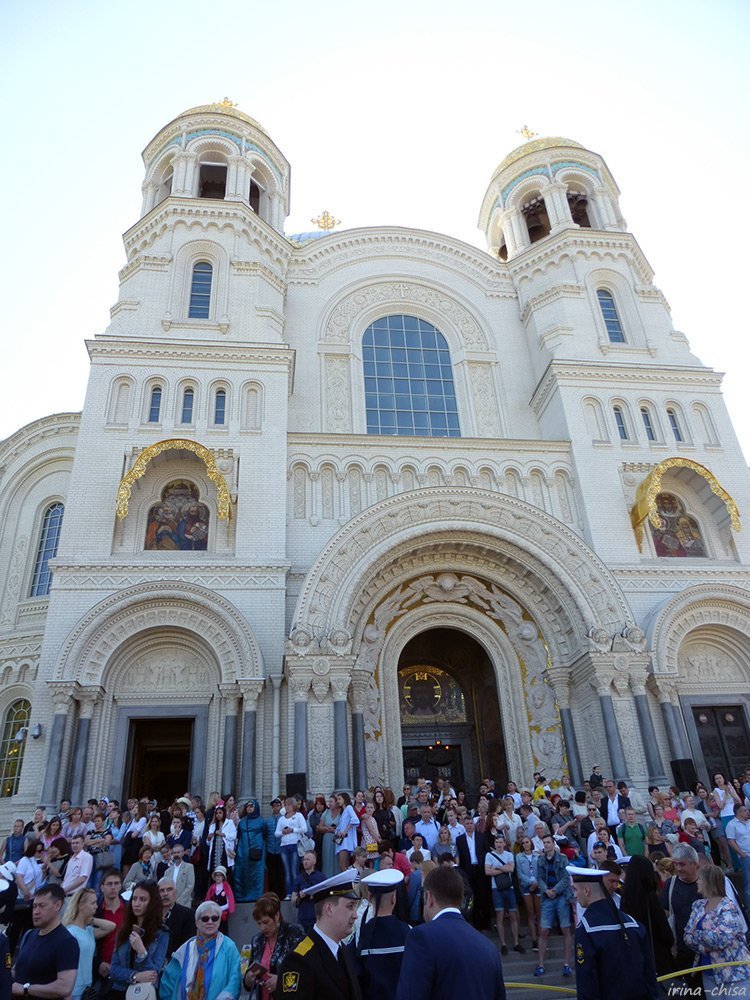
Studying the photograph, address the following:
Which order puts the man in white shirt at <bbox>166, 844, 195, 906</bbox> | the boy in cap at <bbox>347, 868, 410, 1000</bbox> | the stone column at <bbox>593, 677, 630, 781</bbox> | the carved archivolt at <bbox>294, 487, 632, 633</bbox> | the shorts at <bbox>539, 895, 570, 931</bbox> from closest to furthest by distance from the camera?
the boy in cap at <bbox>347, 868, 410, 1000</bbox> → the man in white shirt at <bbox>166, 844, 195, 906</bbox> → the shorts at <bbox>539, 895, 570, 931</bbox> → the stone column at <bbox>593, 677, 630, 781</bbox> → the carved archivolt at <bbox>294, 487, 632, 633</bbox>

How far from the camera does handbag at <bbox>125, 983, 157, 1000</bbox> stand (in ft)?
16.8

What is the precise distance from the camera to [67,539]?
17469 mm

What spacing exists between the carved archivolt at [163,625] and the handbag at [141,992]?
11.0 m

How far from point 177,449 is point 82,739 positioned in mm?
7409

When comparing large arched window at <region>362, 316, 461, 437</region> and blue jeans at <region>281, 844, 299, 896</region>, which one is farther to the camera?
large arched window at <region>362, 316, 461, 437</region>

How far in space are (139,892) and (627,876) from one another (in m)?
4.44

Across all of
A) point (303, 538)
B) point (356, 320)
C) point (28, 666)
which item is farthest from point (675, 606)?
point (28, 666)

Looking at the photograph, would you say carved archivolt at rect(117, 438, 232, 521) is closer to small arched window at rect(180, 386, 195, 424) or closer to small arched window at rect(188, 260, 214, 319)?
small arched window at rect(180, 386, 195, 424)

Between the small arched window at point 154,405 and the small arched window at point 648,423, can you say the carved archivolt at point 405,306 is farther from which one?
the small arched window at point 154,405

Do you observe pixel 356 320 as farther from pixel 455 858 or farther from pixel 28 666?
pixel 455 858

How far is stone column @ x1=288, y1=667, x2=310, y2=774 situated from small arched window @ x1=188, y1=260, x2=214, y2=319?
12.4 m

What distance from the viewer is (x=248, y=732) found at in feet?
51.5

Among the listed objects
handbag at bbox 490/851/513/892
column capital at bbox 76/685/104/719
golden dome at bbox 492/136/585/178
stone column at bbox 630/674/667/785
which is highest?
golden dome at bbox 492/136/585/178

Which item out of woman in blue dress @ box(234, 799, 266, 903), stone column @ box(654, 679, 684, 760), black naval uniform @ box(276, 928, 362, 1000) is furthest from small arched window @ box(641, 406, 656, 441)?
black naval uniform @ box(276, 928, 362, 1000)
